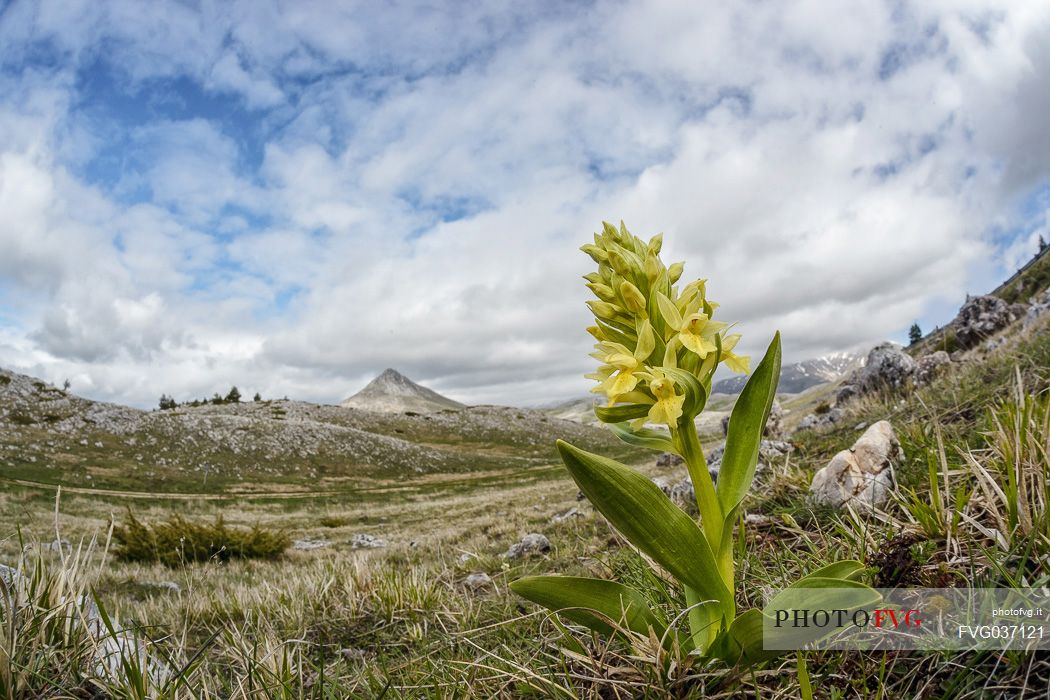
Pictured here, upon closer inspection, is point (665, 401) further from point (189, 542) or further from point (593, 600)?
point (189, 542)

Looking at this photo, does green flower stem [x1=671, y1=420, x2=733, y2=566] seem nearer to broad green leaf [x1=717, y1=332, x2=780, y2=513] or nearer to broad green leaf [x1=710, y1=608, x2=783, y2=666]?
broad green leaf [x1=717, y1=332, x2=780, y2=513]

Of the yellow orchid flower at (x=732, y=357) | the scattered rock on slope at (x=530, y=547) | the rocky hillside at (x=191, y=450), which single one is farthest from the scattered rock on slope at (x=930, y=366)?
the rocky hillside at (x=191, y=450)

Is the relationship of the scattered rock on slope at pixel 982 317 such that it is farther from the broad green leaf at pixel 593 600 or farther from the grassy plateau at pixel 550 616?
the broad green leaf at pixel 593 600

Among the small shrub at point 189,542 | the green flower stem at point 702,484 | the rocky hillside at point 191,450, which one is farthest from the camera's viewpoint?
the rocky hillside at point 191,450

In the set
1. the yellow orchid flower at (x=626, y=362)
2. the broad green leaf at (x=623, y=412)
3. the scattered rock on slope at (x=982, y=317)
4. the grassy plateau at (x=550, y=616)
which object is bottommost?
the grassy plateau at (x=550, y=616)

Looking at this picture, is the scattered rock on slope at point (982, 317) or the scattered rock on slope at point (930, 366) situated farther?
the scattered rock on slope at point (982, 317)

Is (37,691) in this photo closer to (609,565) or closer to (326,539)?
(609,565)

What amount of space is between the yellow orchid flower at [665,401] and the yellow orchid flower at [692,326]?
0.19m

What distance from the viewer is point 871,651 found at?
210 centimetres

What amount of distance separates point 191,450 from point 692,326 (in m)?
61.0

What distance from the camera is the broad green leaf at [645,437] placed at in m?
2.45

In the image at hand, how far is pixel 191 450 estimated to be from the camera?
2061 inches

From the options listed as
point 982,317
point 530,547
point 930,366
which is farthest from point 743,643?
point 982,317

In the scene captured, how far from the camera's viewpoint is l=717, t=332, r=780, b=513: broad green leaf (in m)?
2.32
